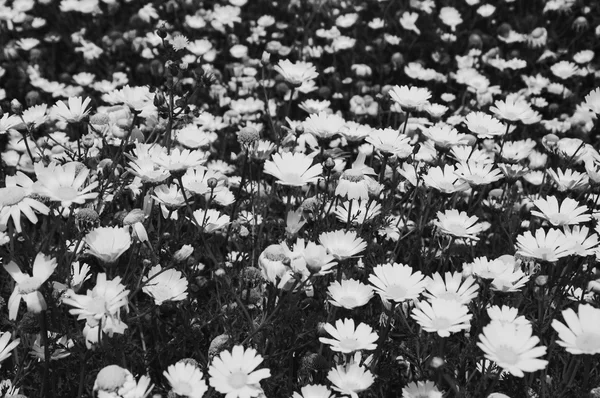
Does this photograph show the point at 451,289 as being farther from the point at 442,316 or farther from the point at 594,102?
the point at 594,102

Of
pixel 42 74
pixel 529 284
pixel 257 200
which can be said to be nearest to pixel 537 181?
pixel 529 284

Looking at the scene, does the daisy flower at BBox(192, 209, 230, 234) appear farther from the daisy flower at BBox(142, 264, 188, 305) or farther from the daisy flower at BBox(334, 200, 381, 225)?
the daisy flower at BBox(334, 200, 381, 225)

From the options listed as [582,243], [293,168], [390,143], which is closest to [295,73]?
[390,143]

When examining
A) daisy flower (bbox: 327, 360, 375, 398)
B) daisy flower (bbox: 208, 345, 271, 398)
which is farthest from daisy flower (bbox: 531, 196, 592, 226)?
daisy flower (bbox: 208, 345, 271, 398)

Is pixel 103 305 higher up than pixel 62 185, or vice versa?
pixel 62 185

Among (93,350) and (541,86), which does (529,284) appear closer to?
(93,350)
